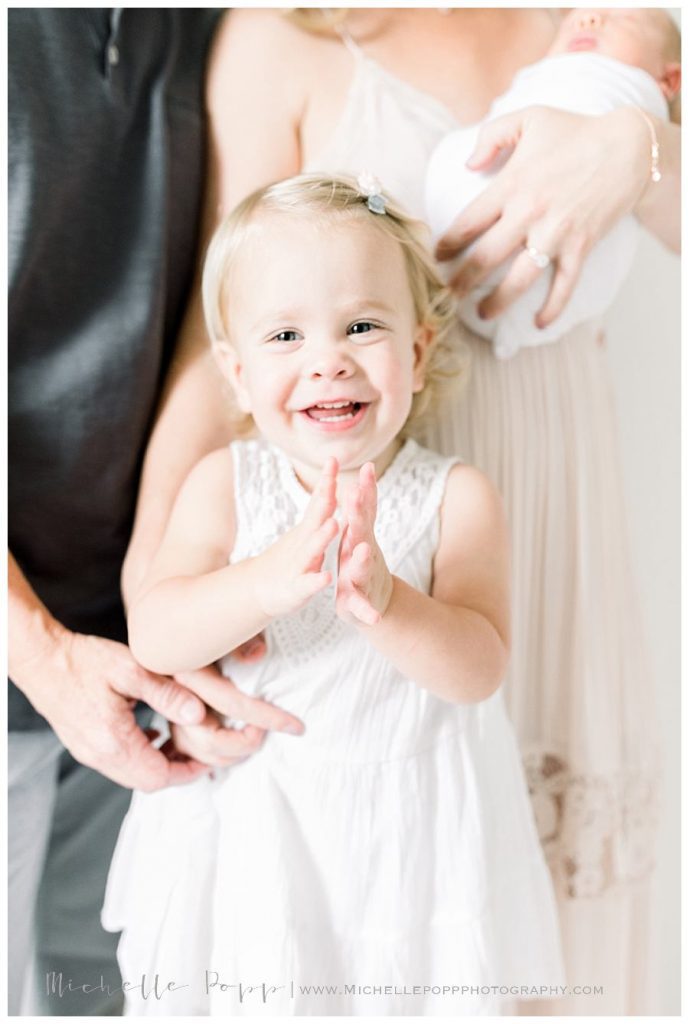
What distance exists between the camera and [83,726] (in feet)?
3.64

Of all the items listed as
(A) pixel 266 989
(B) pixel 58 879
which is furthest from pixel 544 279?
(B) pixel 58 879

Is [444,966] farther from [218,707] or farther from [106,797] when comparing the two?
[106,797]

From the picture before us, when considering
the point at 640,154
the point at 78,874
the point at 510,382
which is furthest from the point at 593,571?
the point at 78,874

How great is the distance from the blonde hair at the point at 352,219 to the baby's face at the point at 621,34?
363mm

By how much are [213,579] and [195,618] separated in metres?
0.05

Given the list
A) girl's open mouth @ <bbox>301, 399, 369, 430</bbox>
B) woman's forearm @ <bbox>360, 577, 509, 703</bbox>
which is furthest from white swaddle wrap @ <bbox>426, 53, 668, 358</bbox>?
woman's forearm @ <bbox>360, 577, 509, 703</bbox>

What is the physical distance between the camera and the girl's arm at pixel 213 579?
0.81 m

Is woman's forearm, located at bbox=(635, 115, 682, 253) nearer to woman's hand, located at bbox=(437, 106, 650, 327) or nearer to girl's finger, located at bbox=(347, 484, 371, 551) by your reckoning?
woman's hand, located at bbox=(437, 106, 650, 327)

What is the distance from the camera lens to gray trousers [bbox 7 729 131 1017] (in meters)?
1.18

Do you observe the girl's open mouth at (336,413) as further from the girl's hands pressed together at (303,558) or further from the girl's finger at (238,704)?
the girl's finger at (238,704)

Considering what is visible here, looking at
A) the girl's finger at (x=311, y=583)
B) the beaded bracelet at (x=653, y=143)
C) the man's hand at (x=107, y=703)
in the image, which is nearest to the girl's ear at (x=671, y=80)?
the beaded bracelet at (x=653, y=143)

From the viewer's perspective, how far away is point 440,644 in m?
0.89

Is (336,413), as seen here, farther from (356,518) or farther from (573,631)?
(573,631)

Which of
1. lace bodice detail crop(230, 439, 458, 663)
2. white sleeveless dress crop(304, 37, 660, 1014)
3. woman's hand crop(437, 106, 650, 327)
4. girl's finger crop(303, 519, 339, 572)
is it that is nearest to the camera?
girl's finger crop(303, 519, 339, 572)
